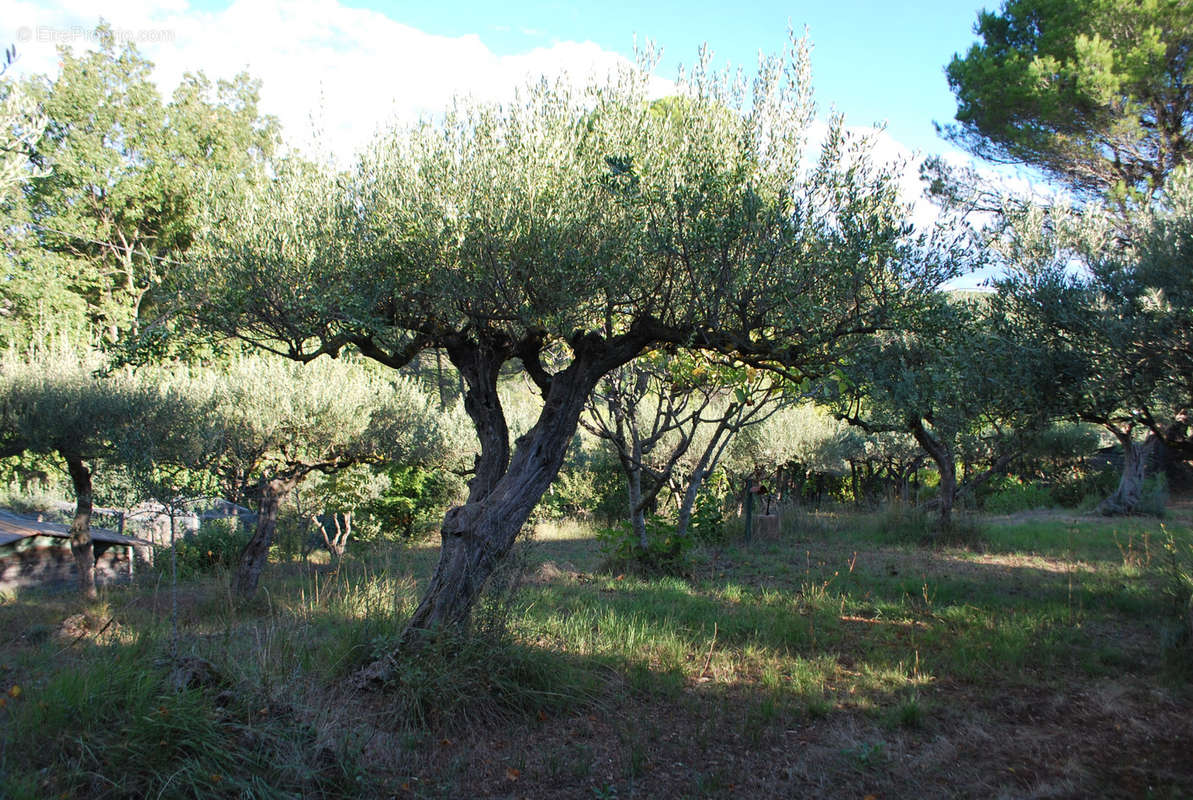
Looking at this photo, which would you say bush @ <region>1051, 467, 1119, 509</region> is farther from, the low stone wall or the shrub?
the low stone wall

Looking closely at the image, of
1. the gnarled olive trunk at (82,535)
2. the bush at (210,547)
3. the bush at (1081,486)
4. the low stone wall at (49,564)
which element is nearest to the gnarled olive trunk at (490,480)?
the gnarled olive trunk at (82,535)

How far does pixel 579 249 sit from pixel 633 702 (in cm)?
357

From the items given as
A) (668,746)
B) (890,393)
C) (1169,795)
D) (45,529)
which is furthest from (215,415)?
(1169,795)

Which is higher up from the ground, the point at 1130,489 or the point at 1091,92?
the point at 1091,92

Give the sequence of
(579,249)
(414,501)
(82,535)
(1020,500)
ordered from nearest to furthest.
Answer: (579,249) → (82,535) → (414,501) → (1020,500)

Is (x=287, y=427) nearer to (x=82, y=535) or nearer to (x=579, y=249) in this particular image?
(x=82, y=535)

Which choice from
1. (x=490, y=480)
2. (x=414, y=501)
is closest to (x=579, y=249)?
(x=490, y=480)

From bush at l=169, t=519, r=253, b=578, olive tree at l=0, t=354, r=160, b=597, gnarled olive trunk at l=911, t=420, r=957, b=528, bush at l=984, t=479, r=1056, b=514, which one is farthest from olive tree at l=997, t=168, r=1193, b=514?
bush at l=169, t=519, r=253, b=578

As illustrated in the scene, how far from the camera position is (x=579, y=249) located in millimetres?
5551

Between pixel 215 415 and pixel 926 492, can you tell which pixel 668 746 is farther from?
pixel 926 492

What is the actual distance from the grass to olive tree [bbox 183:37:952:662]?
752 mm

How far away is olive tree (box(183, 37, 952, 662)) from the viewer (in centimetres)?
536

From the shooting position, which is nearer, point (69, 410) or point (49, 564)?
point (69, 410)

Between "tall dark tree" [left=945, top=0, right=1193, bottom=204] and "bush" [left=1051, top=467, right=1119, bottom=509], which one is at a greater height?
"tall dark tree" [left=945, top=0, right=1193, bottom=204]
